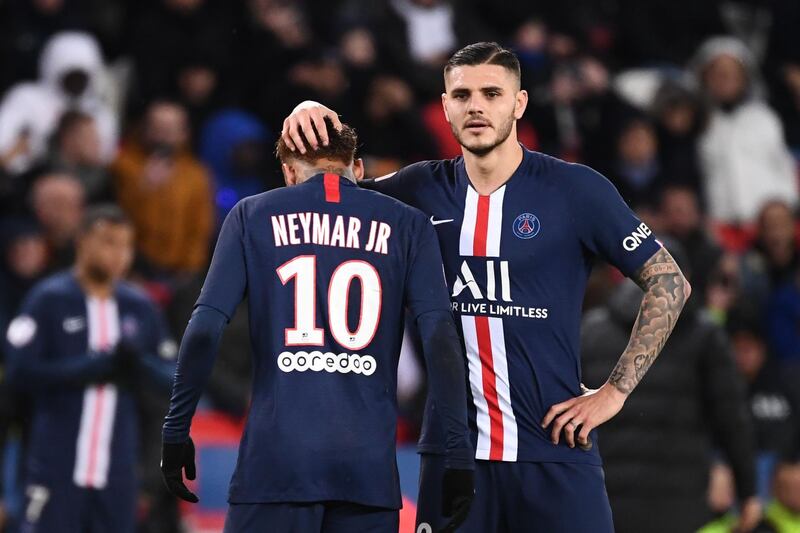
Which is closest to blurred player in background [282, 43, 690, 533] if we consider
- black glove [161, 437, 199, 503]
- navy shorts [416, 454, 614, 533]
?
navy shorts [416, 454, 614, 533]

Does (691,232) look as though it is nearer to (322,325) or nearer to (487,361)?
(487,361)

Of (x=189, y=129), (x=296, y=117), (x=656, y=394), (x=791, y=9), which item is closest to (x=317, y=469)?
(x=296, y=117)

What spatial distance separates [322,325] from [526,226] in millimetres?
960

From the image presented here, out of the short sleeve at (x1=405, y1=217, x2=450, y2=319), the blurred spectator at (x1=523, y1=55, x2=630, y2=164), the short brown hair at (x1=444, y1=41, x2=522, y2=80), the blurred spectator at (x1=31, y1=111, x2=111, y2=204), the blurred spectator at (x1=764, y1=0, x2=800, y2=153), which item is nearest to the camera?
the short sleeve at (x1=405, y1=217, x2=450, y2=319)

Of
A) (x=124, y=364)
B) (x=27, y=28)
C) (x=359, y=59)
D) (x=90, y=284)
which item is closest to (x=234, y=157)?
(x=359, y=59)

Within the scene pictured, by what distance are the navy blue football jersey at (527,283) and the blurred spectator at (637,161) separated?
7.57 meters

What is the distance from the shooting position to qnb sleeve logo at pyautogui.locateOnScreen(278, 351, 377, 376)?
4.79 m

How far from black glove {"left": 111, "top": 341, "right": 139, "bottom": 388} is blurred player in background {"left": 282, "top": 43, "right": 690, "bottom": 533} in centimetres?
299

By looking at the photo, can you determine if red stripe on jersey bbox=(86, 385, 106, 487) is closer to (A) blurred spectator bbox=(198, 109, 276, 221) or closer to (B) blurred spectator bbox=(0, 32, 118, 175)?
(B) blurred spectator bbox=(0, 32, 118, 175)

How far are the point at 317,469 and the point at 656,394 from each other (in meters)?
2.95

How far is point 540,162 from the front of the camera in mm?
5516

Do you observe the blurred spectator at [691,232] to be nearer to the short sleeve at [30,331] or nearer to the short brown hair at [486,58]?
the short sleeve at [30,331]

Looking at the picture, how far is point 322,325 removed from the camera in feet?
15.8

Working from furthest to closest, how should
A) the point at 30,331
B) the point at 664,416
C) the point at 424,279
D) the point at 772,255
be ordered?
the point at 772,255 → the point at 30,331 → the point at 664,416 → the point at 424,279
